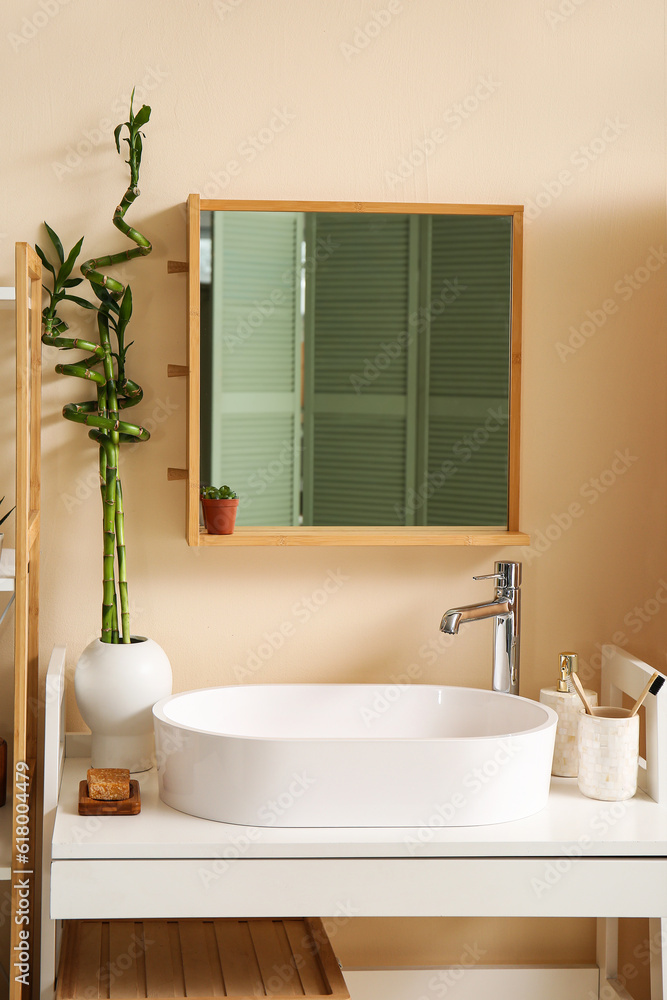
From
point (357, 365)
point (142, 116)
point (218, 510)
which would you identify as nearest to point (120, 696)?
point (218, 510)

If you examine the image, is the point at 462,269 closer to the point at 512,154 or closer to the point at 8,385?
the point at 512,154

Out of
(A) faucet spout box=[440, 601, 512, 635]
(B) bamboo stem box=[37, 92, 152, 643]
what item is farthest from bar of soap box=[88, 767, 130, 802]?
(A) faucet spout box=[440, 601, 512, 635]

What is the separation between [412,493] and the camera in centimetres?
170

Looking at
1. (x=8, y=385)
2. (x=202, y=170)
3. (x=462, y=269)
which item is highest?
(x=202, y=170)

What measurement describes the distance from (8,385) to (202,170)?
504 millimetres

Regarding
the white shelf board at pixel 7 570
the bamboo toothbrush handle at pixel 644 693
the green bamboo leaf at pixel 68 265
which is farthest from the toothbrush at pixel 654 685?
the green bamboo leaf at pixel 68 265

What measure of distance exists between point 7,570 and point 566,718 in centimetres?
92

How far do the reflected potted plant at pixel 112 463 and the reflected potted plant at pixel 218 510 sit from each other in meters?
0.14

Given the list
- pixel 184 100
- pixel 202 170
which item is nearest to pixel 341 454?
pixel 202 170

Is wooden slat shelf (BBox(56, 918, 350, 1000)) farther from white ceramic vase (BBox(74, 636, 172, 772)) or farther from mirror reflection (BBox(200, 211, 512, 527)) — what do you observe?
mirror reflection (BBox(200, 211, 512, 527))

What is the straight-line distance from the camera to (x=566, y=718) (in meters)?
1.55

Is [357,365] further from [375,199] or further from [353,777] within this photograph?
[353,777]

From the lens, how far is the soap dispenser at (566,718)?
1.54 m

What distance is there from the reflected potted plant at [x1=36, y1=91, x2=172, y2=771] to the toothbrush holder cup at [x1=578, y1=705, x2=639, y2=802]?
2.20 feet
